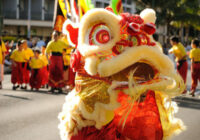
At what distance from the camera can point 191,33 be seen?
59.5m

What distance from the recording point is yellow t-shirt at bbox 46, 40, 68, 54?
962cm

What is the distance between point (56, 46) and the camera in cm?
969

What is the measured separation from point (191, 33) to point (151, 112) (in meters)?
59.2

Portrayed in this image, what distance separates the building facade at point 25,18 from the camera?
4347cm

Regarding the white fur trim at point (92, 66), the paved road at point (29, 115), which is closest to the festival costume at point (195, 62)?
the paved road at point (29, 115)

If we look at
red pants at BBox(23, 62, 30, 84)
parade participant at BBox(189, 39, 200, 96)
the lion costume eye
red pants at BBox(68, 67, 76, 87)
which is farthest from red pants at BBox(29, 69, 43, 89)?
the lion costume eye

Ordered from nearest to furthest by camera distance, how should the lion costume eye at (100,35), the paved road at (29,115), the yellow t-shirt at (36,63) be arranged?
1. the lion costume eye at (100,35)
2. the paved road at (29,115)
3. the yellow t-shirt at (36,63)

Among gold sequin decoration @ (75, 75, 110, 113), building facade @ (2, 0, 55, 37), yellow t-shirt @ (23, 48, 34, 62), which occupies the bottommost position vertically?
gold sequin decoration @ (75, 75, 110, 113)

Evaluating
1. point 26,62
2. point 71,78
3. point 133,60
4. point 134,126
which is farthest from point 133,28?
point 26,62

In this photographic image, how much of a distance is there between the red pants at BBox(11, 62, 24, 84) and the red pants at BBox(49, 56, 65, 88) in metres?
1.43

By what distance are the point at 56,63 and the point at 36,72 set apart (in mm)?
1550

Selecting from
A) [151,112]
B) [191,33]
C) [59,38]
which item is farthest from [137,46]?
[191,33]

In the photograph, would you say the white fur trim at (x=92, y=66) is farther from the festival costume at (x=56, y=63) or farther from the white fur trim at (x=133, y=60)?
the festival costume at (x=56, y=63)

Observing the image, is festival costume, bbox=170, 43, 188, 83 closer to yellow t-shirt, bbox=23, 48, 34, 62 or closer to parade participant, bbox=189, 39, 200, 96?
parade participant, bbox=189, 39, 200, 96
